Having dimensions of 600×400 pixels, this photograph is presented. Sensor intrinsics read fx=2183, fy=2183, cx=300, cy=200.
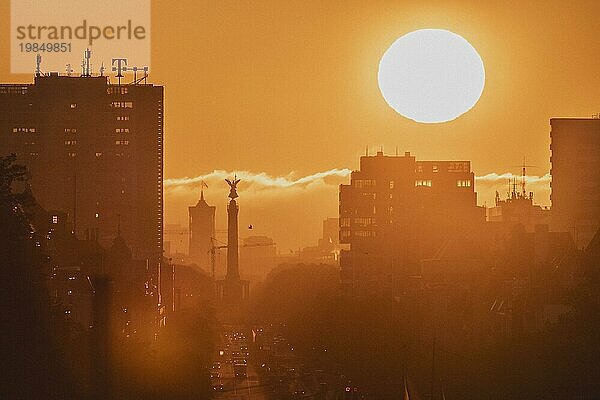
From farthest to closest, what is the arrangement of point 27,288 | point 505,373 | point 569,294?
point 569,294, point 505,373, point 27,288

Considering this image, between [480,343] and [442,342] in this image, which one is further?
[442,342]

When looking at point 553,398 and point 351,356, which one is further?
point 351,356

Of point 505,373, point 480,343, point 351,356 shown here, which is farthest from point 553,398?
point 351,356

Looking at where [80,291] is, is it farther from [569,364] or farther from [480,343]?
[569,364]

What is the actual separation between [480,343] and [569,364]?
2931cm

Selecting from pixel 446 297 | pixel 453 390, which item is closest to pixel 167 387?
pixel 453 390

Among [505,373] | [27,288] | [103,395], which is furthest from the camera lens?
[505,373]

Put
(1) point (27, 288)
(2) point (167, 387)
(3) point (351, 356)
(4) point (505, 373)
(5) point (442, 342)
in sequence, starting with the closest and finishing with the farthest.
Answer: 1. (1) point (27, 288)
2. (4) point (505, 373)
3. (2) point (167, 387)
4. (5) point (442, 342)
5. (3) point (351, 356)

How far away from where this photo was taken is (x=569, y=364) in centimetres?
9694

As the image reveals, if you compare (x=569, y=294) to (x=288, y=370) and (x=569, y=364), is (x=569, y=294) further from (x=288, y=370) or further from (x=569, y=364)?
(x=288, y=370)

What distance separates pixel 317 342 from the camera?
196375mm

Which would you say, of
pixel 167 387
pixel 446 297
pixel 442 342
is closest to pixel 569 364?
pixel 167 387

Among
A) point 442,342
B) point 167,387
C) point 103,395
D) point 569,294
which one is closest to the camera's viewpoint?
point 103,395

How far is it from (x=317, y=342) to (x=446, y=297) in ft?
49.1
